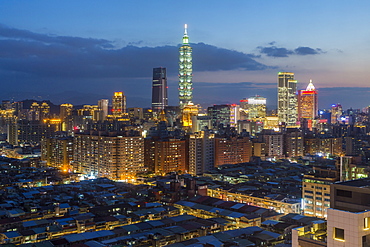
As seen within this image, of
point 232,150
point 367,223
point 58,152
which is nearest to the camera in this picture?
point 367,223

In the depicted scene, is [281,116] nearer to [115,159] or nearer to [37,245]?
[115,159]

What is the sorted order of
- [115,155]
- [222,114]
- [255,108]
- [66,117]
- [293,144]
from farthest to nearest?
[255,108] < [222,114] < [66,117] < [293,144] < [115,155]

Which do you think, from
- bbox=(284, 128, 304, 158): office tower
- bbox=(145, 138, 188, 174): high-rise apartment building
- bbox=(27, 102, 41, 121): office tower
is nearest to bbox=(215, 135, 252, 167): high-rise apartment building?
bbox=(145, 138, 188, 174): high-rise apartment building

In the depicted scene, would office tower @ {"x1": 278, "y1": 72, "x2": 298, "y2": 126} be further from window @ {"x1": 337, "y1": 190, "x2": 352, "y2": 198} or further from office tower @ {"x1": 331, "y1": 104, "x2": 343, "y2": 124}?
window @ {"x1": 337, "y1": 190, "x2": 352, "y2": 198}

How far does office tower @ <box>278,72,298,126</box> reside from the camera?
11094 cm

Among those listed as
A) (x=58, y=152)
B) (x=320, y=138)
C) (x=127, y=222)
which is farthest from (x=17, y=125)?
(x=127, y=222)

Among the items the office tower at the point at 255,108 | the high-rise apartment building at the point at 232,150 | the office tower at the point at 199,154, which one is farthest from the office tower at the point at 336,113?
the office tower at the point at 199,154

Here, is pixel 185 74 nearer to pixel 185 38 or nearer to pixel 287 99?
pixel 185 38

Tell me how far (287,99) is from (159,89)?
39486mm

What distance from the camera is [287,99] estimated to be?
113 meters

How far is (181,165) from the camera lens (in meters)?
47.2

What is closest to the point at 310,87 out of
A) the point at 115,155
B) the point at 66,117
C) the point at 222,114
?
the point at 222,114

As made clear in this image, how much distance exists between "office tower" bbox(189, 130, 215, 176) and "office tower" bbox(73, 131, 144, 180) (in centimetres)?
551

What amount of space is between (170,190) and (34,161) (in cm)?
2554
